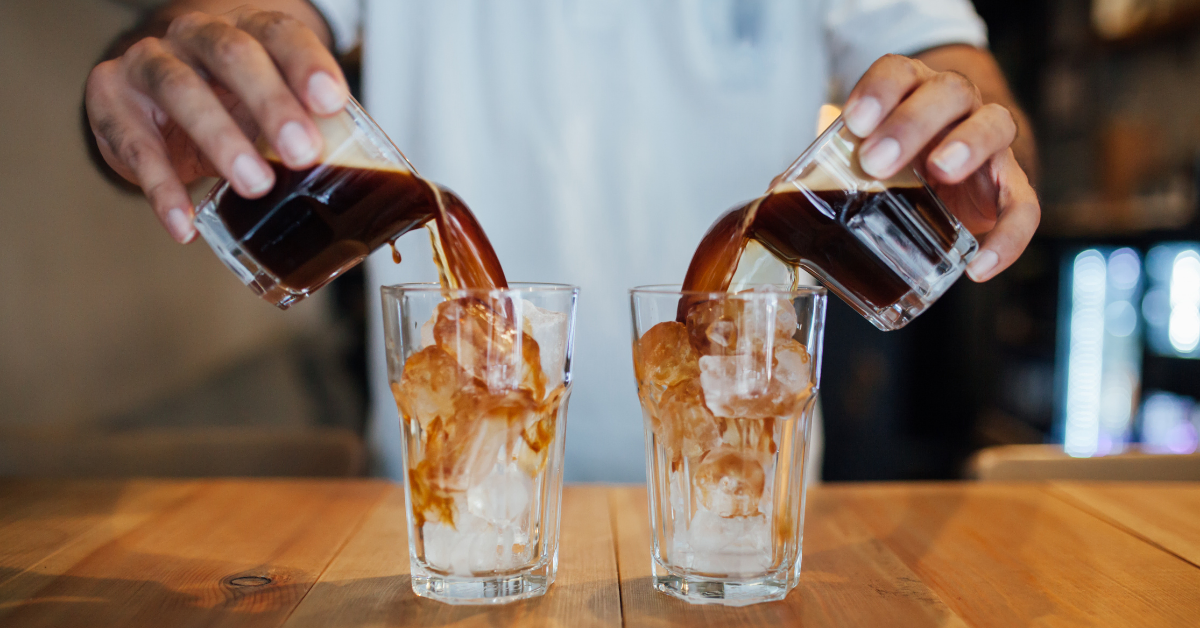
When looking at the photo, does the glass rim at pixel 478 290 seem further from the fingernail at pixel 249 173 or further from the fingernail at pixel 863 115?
the fingernail at pixel 863 115

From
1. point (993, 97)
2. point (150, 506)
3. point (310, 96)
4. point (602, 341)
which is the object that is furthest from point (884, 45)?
point (150, 506)

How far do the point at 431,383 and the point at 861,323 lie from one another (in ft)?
11.5

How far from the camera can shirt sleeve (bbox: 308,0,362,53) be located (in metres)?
1.43

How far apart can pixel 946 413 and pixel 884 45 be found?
3157 mm

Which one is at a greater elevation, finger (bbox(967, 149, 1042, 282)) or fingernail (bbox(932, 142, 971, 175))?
fingernail (bbox(932, 142, 971, 175))

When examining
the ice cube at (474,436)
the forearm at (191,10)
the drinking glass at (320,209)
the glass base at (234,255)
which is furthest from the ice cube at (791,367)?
the forearm at (191,10)

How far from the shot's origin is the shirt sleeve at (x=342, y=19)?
56.5 inches

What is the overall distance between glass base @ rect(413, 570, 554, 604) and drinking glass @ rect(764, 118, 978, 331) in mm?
407

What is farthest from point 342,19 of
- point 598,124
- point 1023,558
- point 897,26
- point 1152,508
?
point 1152,508

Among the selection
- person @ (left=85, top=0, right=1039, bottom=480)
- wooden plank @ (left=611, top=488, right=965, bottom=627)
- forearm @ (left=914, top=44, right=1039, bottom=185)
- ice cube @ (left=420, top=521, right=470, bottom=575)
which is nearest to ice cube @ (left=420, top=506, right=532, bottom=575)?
ice cube @ (left=420, top=521, right=470, bottom=575)

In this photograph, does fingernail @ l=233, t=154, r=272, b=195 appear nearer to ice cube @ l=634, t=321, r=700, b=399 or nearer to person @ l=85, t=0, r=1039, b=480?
ice cube @ l=634, t=321, r=700, b=399

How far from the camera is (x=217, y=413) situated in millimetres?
2707

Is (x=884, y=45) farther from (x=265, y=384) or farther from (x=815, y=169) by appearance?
(x=265, y=384)

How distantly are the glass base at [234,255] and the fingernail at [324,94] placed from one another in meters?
0.14
